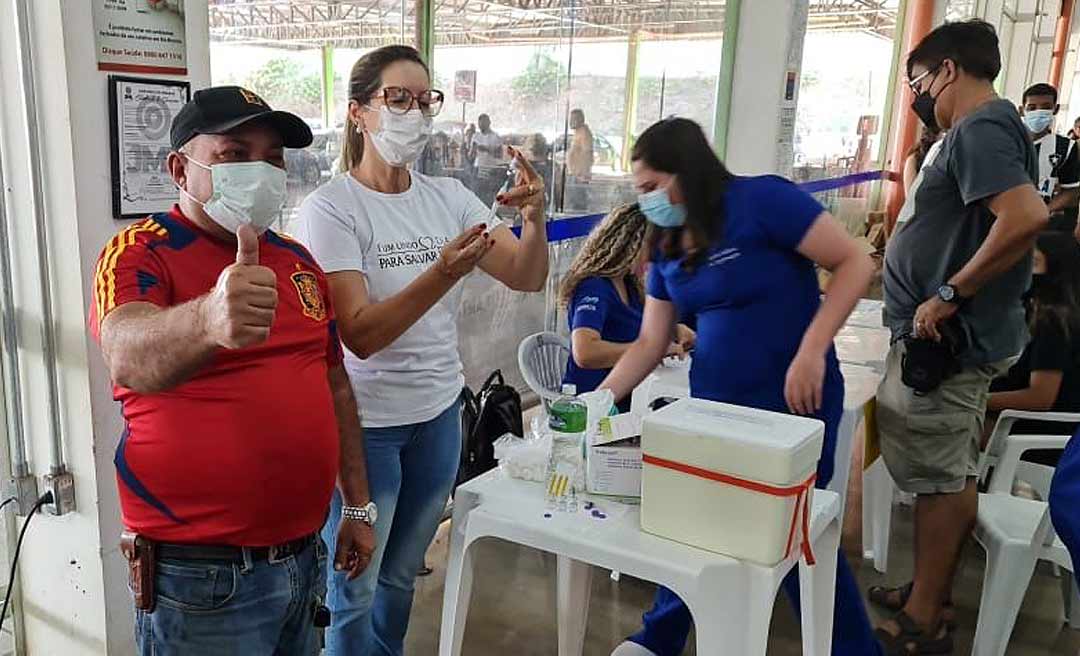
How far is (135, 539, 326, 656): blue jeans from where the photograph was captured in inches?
45.9

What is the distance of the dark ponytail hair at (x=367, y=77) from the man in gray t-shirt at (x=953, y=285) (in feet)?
4.42

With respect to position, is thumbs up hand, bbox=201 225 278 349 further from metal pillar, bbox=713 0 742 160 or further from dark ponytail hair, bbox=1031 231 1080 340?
metal pillar, bbox=713 0 742 160

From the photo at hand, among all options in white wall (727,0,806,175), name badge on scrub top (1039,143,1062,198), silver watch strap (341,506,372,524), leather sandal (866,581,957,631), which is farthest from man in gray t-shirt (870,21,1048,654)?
name badge on scrub top (1039,143,1062,198)

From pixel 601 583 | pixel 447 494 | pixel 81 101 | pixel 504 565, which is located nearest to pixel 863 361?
pixel 601 583

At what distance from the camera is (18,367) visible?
1.76 m

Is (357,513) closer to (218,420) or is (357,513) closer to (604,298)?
(218,420)

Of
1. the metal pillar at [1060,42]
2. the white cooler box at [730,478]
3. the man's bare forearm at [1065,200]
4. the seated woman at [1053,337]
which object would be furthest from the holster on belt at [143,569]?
the metal pillar at [1060,42]

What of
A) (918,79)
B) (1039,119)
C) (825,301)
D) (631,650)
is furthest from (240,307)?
(1039,119)

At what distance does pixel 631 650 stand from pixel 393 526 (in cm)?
74

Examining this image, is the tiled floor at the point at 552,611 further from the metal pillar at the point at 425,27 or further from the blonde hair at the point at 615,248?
the metal pillar at the point at 425,27

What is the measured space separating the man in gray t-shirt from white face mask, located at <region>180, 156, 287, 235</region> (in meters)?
1.64

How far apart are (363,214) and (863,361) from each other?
1.84m

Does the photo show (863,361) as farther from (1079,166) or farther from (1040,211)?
(1079,166)

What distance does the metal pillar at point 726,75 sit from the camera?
462 centimetres
